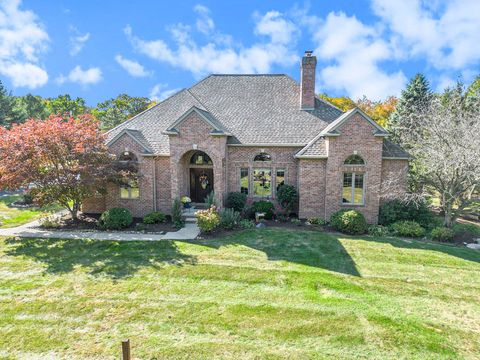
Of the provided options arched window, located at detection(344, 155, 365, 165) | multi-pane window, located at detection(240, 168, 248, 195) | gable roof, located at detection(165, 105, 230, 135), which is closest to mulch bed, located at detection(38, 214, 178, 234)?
multi-pane window, located at detection(240, 168, 248, 195)

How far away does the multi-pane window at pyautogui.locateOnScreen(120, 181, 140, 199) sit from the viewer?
1725cm

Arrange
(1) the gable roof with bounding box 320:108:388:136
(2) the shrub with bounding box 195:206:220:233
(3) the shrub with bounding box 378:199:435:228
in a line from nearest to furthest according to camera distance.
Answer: (2) the shrub with bounding box 195:206:220:233, (1) the gable roof with bounding box 320:108:388:136, (3) the shrub with bounding box 378:199:435:228

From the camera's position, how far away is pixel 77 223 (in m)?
16.0

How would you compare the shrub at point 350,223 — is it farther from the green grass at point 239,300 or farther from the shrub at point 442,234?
the shrub at point 442,234

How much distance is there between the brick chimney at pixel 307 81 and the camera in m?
19.5

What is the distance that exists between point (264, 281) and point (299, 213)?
7833 millimetres

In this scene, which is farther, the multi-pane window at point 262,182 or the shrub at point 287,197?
the multi-pane window at point 262,182

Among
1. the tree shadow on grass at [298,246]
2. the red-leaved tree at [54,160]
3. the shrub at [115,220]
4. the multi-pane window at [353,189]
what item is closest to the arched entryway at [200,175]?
the shrub at [115,220]

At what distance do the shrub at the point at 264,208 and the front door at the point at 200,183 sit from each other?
12.6 ft

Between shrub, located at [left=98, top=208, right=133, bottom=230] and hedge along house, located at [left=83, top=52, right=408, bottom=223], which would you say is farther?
hedge along house, located at [left=83, top=52, right=408, bottom=223]

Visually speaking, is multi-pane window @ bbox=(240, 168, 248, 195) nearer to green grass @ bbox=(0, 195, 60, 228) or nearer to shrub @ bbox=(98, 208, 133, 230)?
shrub @ bbox=(98, 208, 133, 230)

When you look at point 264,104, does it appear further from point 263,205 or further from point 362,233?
point 362,233

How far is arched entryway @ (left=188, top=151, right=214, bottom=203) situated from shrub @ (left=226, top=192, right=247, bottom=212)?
2.61m

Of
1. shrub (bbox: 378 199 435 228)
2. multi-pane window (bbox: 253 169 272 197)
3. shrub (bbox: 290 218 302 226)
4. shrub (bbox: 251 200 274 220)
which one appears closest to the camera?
shrub (bbox: 378 199 435 228)
